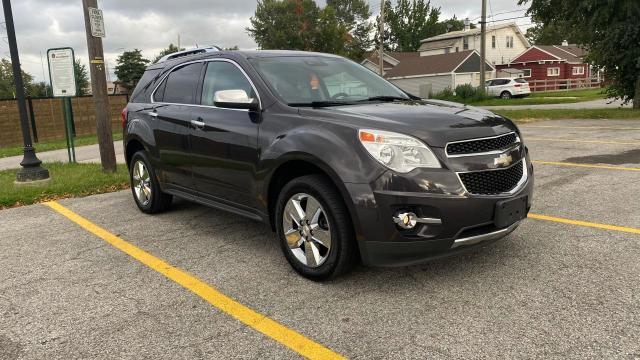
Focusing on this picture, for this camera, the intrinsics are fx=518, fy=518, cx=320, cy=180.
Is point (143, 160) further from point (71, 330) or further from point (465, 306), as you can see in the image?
point (465, 306)

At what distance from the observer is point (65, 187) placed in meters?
7.73

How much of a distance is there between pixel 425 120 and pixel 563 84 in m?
52.3

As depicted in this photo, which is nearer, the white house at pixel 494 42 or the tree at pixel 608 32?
the tree at pixel 608 32

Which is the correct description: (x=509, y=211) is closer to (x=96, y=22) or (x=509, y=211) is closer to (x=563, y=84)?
(x=96, y=22)

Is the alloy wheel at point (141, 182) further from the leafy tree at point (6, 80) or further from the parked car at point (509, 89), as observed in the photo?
the leafy tree at point (6, 80)

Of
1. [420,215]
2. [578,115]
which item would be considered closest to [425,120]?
[420,215]

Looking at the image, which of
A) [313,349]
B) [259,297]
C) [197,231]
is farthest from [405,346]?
[197,231]

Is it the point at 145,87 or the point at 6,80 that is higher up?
the point at 6,80

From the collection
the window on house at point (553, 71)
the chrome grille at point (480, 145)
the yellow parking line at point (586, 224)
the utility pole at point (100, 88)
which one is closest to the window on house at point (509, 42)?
the window on house at point (553, 71)

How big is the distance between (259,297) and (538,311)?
1.79 m

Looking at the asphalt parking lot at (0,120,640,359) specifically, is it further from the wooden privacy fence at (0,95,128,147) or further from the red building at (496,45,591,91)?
the red building at (496,45,591,91)

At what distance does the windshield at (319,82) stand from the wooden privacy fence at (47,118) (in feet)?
62.6

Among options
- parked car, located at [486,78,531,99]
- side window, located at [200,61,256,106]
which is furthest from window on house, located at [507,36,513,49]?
Answer: side window, located at [200,61,256,106]

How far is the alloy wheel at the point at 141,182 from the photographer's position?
5.94 meters
